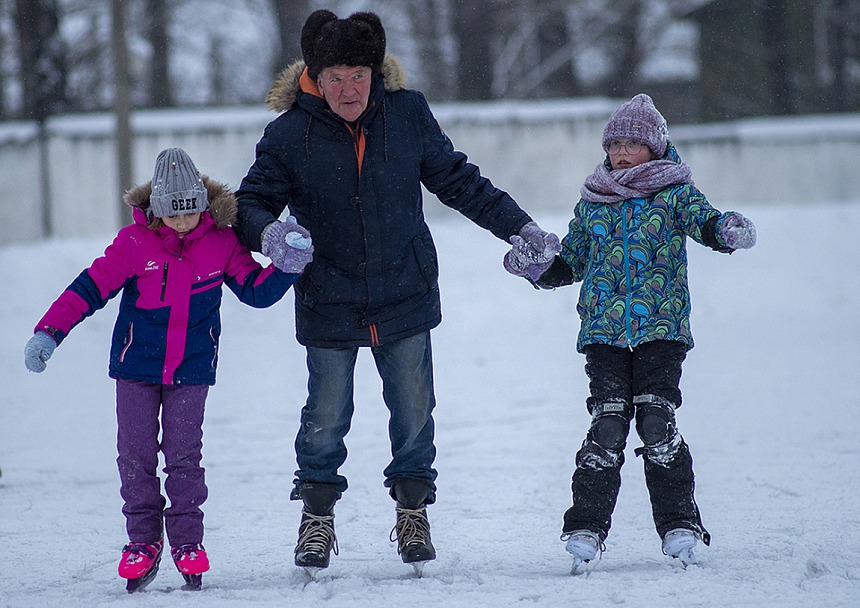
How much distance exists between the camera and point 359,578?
11.0 ft

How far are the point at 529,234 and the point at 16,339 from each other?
717cm

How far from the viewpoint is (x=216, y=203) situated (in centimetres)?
339

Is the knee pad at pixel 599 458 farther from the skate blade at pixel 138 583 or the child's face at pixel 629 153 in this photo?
the skate blade at pixel 138 583

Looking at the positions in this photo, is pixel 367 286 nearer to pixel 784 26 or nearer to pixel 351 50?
pixel 351 50

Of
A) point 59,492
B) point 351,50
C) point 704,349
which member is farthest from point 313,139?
point 704,349

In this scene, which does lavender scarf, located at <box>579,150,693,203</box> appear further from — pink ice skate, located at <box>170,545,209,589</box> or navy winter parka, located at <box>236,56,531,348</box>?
pink ice skate, located at <box>170,545,209,589</box>

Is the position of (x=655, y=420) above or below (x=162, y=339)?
below

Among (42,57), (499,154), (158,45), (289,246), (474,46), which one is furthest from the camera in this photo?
(158,45)

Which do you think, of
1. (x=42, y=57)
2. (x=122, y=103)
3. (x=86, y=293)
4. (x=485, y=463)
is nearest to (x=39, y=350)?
(x=86, y=293)

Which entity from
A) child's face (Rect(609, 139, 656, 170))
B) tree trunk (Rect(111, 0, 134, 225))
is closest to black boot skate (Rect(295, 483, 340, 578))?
child's face (Rect(609, 139, 656, 170))

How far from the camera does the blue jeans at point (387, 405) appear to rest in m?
3.53

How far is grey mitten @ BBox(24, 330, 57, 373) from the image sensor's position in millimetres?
3205

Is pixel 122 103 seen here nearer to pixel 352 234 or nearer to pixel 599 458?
pixel 352 234

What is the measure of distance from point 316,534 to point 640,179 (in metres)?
1.45
